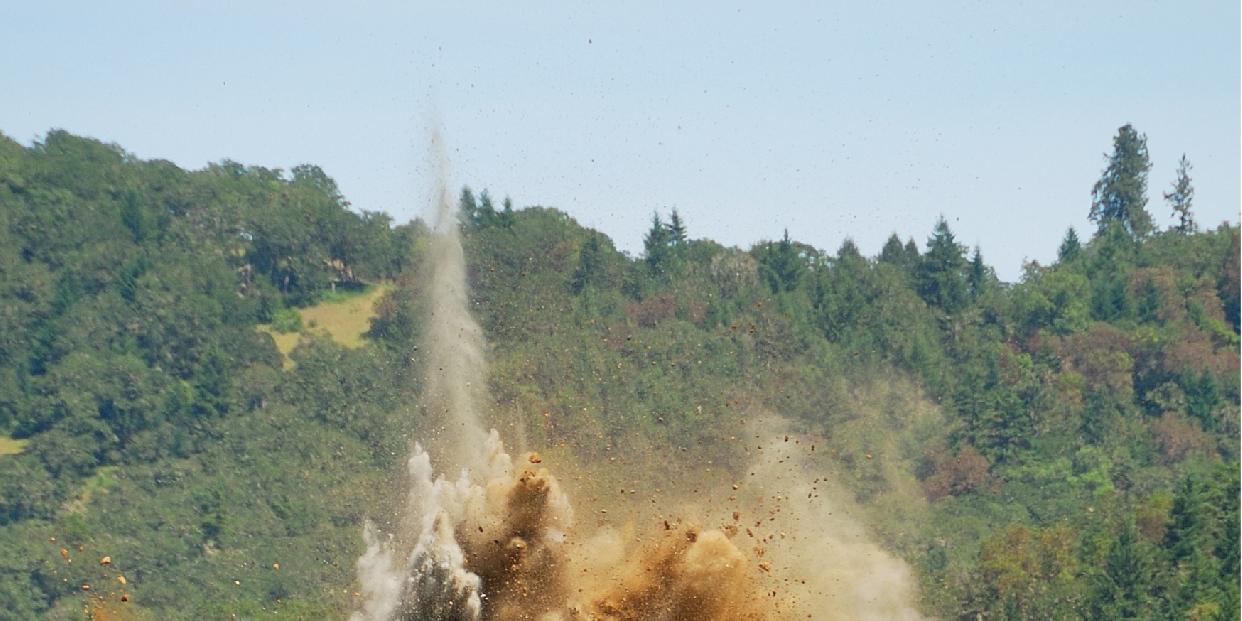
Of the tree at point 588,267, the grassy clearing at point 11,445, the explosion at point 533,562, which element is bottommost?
the explosion at point 533,562

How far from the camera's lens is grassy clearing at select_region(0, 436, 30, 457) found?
190m

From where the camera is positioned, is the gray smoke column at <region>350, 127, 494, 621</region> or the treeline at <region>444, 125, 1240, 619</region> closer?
the gray smoke column at <region>350, 127, 494, 621</region>

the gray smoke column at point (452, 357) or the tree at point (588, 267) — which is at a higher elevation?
the tree at point (588, 267)

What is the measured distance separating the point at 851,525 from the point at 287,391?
63881mm

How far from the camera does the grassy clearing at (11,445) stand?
190 metres

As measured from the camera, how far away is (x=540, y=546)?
6278 centimetres

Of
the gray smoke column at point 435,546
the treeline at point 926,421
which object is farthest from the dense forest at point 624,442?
the gray smoke column at point 435,546

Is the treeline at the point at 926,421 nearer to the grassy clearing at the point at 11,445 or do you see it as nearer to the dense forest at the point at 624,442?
the dense forest at the point at 624,442

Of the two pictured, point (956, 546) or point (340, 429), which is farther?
point (340, 429)

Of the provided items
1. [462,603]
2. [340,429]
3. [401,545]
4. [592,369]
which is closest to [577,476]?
[401,545]

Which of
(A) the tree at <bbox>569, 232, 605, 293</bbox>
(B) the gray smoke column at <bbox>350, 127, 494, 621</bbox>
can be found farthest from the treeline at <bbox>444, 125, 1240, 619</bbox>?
(B) the gray smoke column at <bbox>350, 127, 494, 621</bbox>

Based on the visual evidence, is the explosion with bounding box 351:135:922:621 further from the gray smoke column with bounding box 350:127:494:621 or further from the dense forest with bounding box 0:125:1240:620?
the dense forest with bounding box 0:125:1240:620

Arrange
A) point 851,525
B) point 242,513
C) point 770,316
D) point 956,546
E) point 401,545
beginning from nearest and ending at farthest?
point 401,545 → point 851,525 → point 956,546 → point 242,513 → point 770,316

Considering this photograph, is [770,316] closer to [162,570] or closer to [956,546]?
[956,546]
